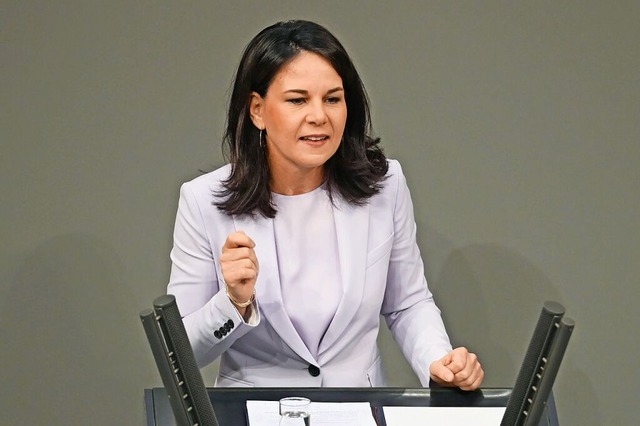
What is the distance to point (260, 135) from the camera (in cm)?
234

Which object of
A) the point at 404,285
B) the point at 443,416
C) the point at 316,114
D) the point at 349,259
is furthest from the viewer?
the point at 404,285

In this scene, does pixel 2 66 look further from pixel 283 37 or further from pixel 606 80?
pixel 606 80

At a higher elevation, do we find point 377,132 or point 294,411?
point 377,132

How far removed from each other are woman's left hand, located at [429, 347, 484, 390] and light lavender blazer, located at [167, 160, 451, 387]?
19 centimetres

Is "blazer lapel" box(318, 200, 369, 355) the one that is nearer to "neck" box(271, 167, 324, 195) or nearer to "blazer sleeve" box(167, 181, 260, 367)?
"neck" box(271, 167, 324, 195)

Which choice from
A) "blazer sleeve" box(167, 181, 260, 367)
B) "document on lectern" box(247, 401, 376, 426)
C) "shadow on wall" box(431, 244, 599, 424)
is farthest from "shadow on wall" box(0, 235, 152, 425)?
"document on lectern" box(247, 401, 376, 426)

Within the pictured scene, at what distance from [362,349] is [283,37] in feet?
2.32

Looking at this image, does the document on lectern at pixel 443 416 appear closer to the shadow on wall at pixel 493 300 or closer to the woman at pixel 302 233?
the woman at pixel 302 233

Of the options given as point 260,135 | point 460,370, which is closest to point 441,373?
point 460,370

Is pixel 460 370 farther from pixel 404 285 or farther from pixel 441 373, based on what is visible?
pixel 404 285

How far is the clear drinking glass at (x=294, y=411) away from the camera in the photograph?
1736 millimetres

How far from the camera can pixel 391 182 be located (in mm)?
2416

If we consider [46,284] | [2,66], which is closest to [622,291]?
[46,284]

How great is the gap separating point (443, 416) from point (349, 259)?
0.54 m
